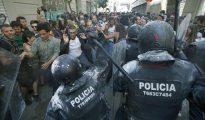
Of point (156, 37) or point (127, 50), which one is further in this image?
point (127, 50)

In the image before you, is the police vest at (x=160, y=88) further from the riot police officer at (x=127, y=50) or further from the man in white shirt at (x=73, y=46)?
the man in white shirt at (x=73, y=46)

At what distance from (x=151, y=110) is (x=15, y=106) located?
1.82m

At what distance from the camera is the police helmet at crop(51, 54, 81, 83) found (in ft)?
7.27

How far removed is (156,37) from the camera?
2074 mm

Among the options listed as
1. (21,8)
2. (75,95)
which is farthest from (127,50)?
(21,8)

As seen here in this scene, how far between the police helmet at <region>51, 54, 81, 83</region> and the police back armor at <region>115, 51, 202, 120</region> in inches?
22.5

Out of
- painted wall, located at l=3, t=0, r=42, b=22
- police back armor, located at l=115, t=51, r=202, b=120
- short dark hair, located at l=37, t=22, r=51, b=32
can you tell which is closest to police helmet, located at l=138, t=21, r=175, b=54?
police back armor, located at l=115, t=51, r=202, b=120

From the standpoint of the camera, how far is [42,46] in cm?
488

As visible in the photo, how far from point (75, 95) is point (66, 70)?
27cm

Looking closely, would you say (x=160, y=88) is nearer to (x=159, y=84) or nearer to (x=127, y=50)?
(x=159, y=84)

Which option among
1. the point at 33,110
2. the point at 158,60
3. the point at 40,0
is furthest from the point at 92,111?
the point at 40,0

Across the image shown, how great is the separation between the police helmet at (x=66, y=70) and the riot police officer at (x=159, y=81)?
481 millimetres

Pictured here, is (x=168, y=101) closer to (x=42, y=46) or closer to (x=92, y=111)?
(x=92, y=111)

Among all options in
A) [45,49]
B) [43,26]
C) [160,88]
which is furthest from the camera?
[45,49]
